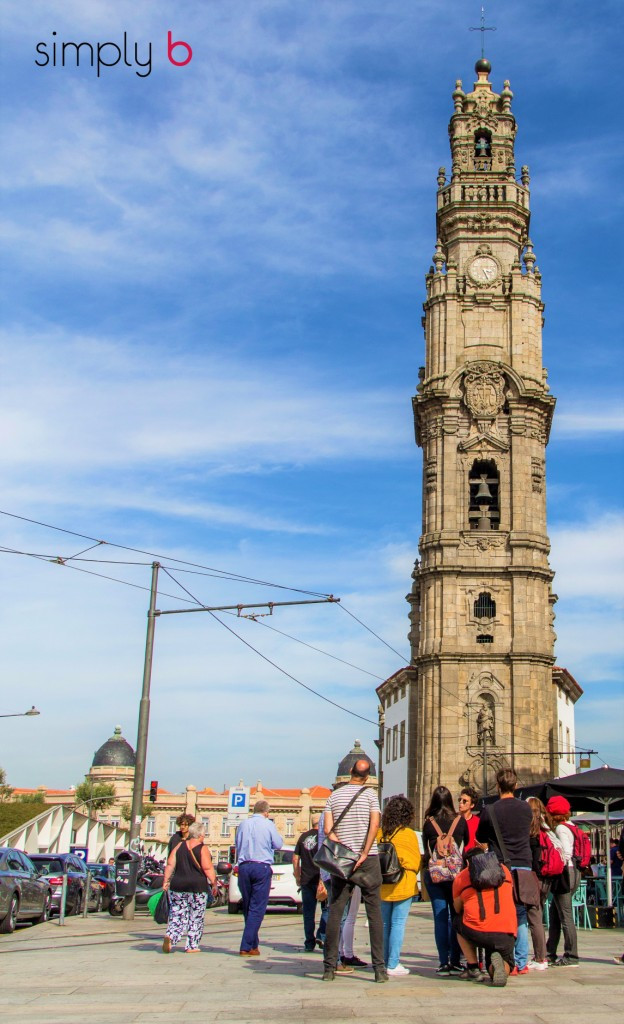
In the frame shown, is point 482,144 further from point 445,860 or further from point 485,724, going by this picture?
point 445,860

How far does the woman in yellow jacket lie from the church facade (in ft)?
115

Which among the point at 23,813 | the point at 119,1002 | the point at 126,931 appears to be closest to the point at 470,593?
the point at 23,813

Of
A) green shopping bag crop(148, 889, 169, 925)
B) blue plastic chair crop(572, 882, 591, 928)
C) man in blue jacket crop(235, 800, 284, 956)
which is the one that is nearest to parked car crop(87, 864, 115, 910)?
blue plastic chair crop(572, 882, 591, 928)

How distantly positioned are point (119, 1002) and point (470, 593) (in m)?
39.9

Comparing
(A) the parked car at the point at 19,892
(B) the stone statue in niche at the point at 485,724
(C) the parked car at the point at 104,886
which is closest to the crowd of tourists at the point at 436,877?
(A) the parked car at the point at 19,892

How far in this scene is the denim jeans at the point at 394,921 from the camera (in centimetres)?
1052

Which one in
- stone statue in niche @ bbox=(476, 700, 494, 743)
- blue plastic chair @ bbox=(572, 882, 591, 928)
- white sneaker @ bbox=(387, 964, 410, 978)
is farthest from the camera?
stone statue in niche @ bbox=(476, 700, 494, 743)

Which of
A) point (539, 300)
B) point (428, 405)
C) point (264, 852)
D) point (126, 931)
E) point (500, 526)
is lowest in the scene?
point (126, 931)

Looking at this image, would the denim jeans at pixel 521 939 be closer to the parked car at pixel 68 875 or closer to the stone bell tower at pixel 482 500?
the parked car at pixel 68 875

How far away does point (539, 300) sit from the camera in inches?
2090

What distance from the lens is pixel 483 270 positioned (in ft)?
176

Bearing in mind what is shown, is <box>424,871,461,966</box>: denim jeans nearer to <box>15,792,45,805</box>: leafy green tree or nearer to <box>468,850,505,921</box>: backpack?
<box>468,850,505,921</box>: backpack

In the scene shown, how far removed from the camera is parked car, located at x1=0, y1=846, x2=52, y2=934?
18.8 meters

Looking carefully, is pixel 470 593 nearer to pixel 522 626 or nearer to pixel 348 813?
pixel 522 626
